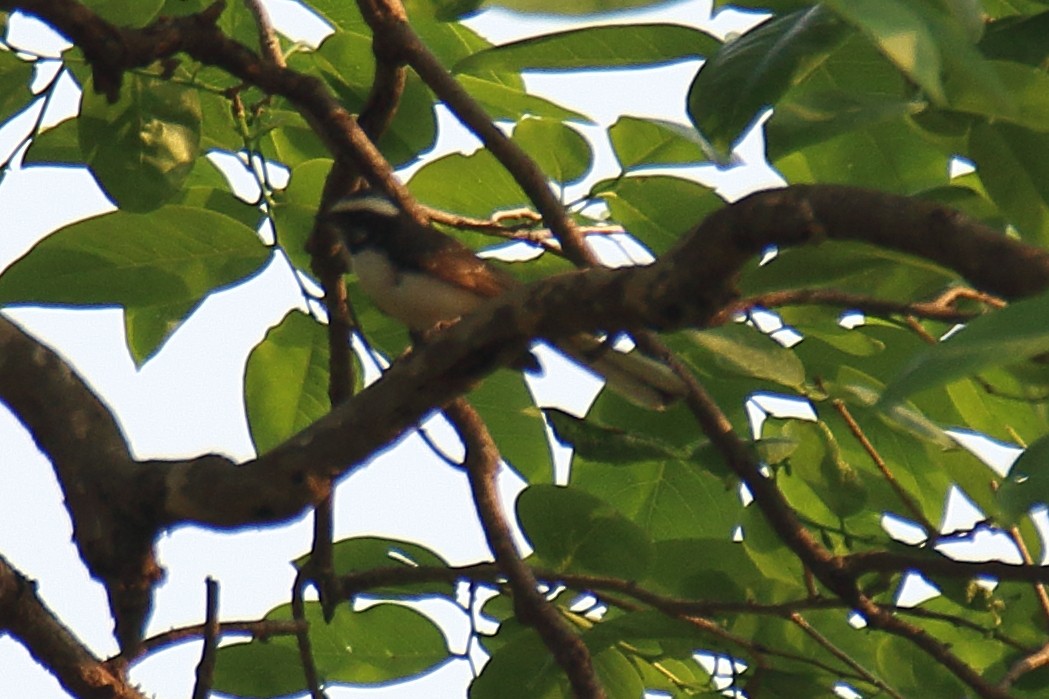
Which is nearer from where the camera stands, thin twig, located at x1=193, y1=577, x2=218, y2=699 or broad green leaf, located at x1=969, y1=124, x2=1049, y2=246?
broad green leaf, located at x1=969, y1=124, x2=1049, y2=246

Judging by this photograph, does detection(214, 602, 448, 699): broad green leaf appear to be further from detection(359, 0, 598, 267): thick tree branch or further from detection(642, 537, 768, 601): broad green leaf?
detection(359, 0, 598, 267): thick tree branch

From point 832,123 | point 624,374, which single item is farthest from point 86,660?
point 832,123

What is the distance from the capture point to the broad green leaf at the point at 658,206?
2846 mm

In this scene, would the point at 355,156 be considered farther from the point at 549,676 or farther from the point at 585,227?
the point at 549,676

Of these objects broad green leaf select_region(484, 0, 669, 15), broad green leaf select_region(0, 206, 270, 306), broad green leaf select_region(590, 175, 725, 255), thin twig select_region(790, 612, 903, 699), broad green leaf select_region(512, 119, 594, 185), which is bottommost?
thin twig select_region(790, 612, 903, 699)

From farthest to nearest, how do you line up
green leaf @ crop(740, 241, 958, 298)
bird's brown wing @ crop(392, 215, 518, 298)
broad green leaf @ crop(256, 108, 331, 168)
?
broad green leaf @ crop(256, 108, 331, 168), bird's brown wing @ crop(392, 215, 518, 298), green leaf @ crop(740, 241, 958, 298)

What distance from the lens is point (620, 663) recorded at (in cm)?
280

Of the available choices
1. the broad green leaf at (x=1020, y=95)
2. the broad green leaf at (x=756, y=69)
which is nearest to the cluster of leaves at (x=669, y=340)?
the broad green leaf at (x=756, y=69)

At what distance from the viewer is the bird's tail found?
8.45 ft

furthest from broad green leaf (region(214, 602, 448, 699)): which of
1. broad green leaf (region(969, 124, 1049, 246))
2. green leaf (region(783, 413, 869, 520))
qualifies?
broad green leaf (region(969, 124, 1049, 246))

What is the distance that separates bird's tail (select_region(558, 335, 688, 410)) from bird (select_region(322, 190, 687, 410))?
17cm

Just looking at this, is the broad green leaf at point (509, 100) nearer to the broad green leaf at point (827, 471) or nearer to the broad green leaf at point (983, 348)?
the broad green leaf at point (827, 471)

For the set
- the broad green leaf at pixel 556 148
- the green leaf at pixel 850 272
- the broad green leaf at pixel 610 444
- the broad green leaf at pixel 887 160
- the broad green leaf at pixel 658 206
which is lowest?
the green leaf at pixel 850 272

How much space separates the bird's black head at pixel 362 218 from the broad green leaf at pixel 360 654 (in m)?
0.89
